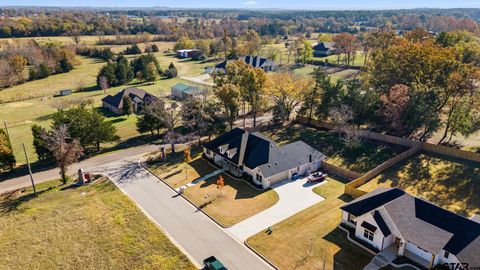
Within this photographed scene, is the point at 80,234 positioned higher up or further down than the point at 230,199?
higher up

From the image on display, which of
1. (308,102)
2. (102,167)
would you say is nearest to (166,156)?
(102,167)

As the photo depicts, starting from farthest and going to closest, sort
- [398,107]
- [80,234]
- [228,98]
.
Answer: [228,98]
[398,107]
[80,234]

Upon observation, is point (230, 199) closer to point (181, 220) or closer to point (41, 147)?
point (181, 220)

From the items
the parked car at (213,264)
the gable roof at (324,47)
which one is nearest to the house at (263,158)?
the parked car at (213,264)

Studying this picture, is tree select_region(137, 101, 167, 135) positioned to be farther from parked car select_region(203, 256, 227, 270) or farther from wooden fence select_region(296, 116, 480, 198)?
wooden fence select_region(296, 116, 480, 198)

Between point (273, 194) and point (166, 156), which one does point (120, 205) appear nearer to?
point (166, 156)

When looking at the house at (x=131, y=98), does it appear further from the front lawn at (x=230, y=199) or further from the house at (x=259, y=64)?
the house at (x=259, y=64)

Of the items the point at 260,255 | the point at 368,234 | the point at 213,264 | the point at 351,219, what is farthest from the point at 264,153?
the point at 213,264
